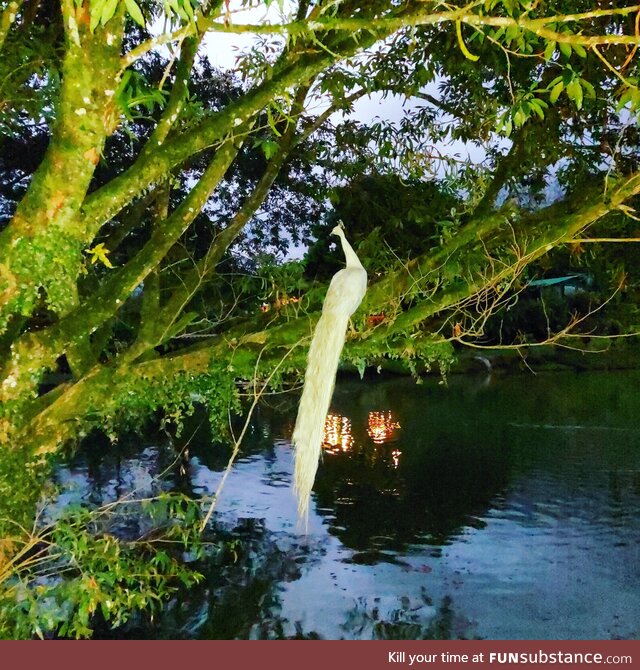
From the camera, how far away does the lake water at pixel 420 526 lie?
3.79 meters

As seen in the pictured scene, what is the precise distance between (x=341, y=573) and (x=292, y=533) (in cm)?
77

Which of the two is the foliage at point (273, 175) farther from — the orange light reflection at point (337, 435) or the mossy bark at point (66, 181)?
the orange light reflection at point (337, 435)

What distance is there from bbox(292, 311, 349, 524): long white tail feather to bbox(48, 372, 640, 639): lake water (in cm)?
117

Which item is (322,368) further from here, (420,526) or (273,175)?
(420,526)

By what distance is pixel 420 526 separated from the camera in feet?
17.4

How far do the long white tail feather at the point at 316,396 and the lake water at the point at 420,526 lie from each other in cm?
117

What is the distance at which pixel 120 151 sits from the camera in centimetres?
467

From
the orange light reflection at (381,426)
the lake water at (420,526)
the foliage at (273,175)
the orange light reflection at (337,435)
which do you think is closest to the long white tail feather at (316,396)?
the foliage at (273,175)

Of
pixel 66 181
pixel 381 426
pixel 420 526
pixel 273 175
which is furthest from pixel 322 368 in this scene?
pixel 381 426

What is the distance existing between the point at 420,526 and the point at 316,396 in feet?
12.1

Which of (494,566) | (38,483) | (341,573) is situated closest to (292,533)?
(341,573)

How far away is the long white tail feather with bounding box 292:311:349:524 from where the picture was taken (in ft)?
6.24

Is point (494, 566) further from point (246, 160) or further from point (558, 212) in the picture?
point (246, 160)

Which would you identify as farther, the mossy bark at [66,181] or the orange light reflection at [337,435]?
the orange light reflection at [337,435]
